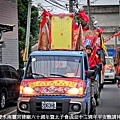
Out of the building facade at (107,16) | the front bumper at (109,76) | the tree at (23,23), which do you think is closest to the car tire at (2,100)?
the front bumper at (109,76)

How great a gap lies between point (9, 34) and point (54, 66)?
55.2 ft

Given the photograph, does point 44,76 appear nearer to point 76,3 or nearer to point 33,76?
point 33,76

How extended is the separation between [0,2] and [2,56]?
3.30 metres

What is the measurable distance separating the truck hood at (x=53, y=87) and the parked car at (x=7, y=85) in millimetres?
5027

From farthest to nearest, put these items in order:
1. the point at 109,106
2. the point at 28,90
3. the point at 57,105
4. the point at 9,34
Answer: the point at 9,34 → the point at 109,106 → the point at 28,90 → the point at 57,105

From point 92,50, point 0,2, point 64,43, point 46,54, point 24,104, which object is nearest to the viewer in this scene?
point 24,104

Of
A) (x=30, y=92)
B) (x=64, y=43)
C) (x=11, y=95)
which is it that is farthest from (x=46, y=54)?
(x=11, y=95)

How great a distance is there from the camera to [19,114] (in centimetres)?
1080

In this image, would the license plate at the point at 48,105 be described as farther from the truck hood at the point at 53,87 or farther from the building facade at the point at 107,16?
the building facade at the point at 107,16

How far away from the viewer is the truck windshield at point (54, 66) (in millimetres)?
11320

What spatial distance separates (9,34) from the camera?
27891 mm

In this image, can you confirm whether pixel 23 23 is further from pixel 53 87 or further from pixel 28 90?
pixel 53 87

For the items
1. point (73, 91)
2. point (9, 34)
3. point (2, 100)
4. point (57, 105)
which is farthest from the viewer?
point (9, 34)

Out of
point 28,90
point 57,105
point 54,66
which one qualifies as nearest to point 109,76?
point 54,66
